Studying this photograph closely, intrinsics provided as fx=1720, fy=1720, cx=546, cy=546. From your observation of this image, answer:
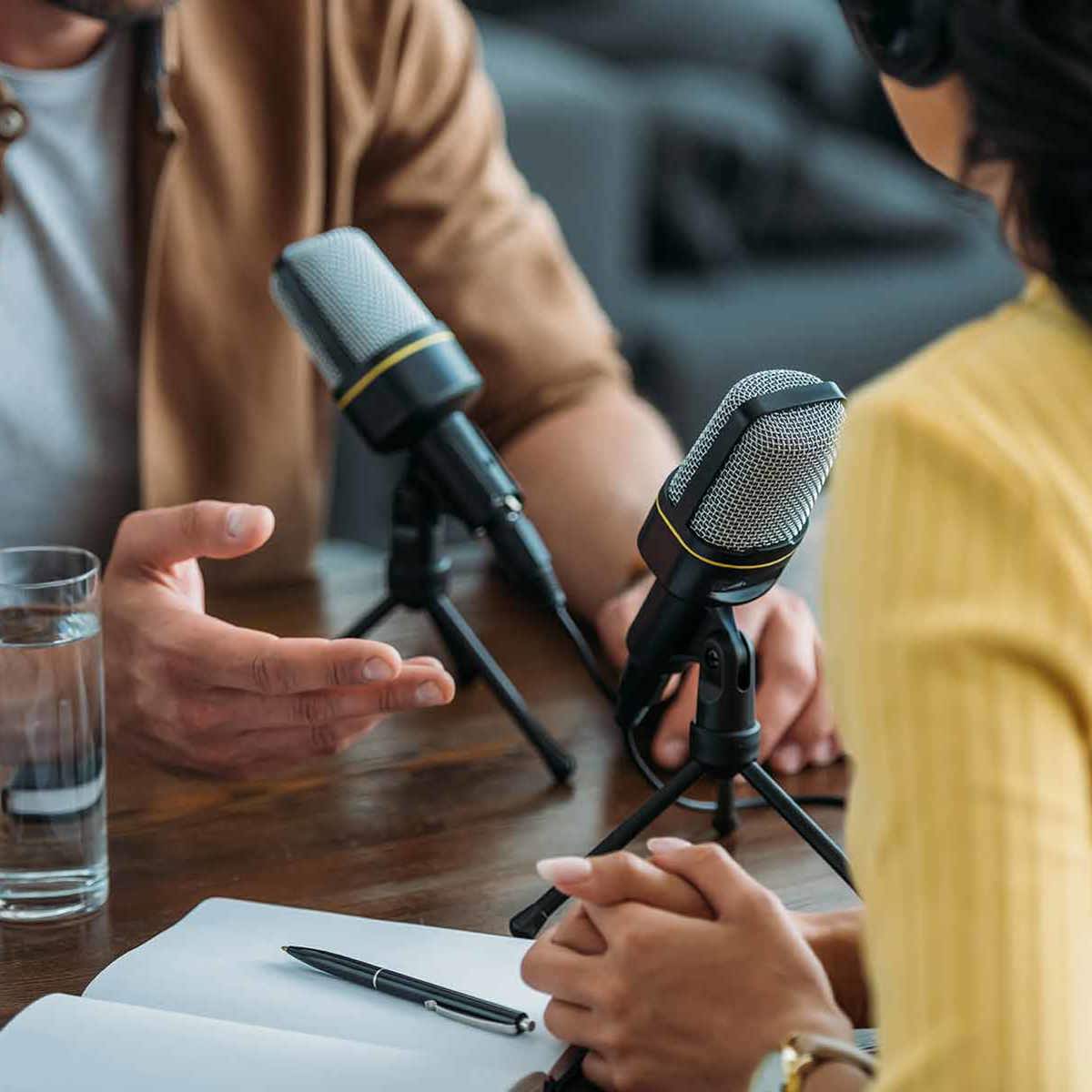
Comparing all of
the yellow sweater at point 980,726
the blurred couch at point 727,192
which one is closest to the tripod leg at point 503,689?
the yellow sweater at point 980,726

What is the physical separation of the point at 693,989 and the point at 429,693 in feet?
0.90

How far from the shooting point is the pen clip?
0.76m

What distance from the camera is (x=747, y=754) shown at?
0.88 meters

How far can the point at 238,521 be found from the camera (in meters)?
0.97

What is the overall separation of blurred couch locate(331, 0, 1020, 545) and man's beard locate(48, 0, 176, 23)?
5.22 ft

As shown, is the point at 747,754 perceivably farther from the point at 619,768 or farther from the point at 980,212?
the point at 980,212

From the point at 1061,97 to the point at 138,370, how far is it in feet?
3.53

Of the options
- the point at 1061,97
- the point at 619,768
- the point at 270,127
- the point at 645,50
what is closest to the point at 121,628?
the point at 619,768

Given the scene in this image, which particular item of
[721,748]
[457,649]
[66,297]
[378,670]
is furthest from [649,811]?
[66,297]

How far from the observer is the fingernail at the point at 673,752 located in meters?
1.04

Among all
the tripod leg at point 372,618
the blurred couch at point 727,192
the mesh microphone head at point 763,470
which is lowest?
the blurred couch at point 727,192

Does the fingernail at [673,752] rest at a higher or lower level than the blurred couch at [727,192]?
higher

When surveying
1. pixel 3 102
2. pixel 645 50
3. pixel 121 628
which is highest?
pixel 3 102

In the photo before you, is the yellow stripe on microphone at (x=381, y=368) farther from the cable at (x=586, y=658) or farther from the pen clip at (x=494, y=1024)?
the pen clip at (x=494, y=1024)
